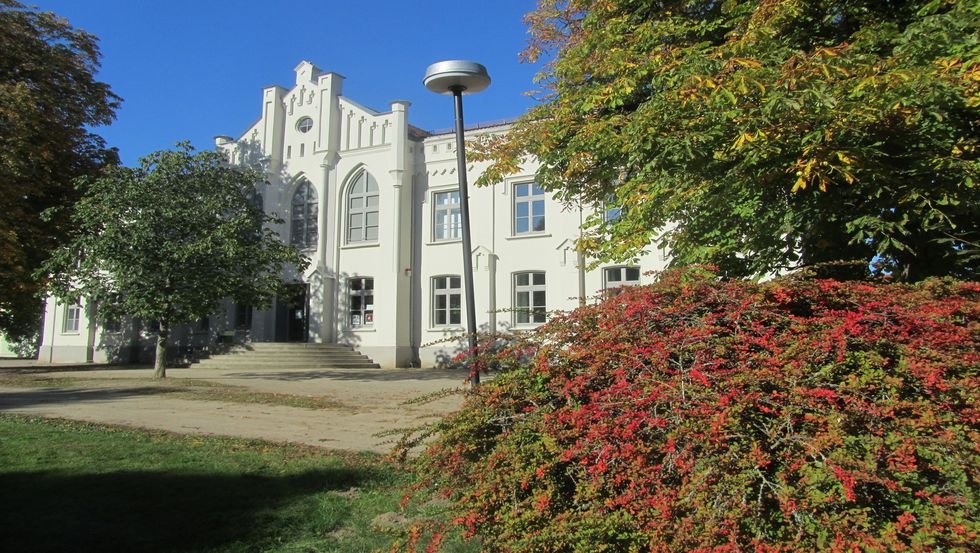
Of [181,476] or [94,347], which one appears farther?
[94,347]

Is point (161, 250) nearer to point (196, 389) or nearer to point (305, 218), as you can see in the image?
point (196, 389)

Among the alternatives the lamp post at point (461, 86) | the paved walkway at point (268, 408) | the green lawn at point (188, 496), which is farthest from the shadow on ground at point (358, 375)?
the green lawn at point (188, 496)

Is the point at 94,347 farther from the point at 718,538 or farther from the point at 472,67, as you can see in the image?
the point at 718,538

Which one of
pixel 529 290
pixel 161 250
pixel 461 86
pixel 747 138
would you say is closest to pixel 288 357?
pixel 161 250

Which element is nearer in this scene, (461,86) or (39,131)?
(461,86)

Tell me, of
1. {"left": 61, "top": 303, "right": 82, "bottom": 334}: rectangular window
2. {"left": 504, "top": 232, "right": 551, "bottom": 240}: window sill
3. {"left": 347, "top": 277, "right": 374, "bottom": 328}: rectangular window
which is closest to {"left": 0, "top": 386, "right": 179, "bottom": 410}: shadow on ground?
{"left": 347, "top": 277, "right": 374, "bottom": 328}: rectangular window

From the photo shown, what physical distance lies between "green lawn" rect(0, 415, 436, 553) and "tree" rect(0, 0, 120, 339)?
1311 cm

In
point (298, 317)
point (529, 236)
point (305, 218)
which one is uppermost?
point (305, 218)

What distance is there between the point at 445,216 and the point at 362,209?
3.49 m

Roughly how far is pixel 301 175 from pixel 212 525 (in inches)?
978

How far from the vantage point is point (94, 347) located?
32.5 meters

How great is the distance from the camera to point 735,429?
9.34ft

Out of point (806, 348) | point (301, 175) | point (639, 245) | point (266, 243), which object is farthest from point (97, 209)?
point (806, 348)

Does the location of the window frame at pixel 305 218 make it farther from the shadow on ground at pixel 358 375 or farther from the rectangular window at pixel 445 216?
the shadow on ground at pixel 358 375
